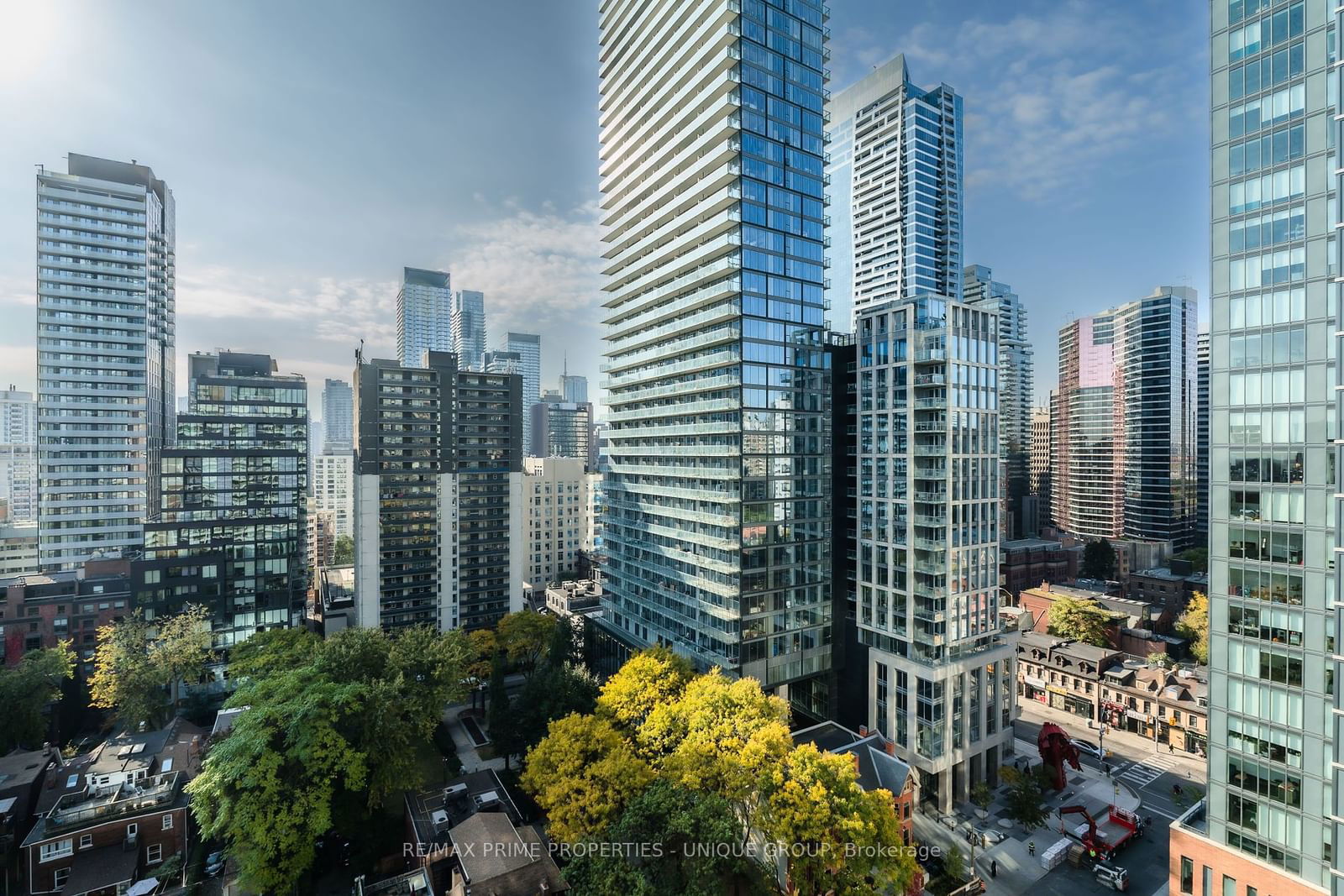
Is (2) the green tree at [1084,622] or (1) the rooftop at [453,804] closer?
(1) the rooftop at [453,804]

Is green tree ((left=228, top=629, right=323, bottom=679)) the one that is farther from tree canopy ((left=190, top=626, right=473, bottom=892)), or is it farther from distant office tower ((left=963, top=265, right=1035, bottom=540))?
distant office tower ((left=963, top=265, right=1035, bottom=540))

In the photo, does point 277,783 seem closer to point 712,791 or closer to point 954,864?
point 712,791

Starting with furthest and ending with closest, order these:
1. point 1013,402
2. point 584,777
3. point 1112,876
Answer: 1. point 1013,402
2. point 1112,876
3. point 584,777

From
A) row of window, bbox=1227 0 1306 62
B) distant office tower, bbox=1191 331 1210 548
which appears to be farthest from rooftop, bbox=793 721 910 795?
distant office tower, bbox=1191 331 1210 548

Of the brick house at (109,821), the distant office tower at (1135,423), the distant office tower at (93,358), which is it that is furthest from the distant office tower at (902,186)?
the distant office tower at (93,358)

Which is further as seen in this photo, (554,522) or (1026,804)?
(554,522)

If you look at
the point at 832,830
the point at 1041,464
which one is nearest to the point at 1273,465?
the point at 832,830

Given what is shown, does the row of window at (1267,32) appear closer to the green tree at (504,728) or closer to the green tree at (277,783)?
the green tree at (277,783)
